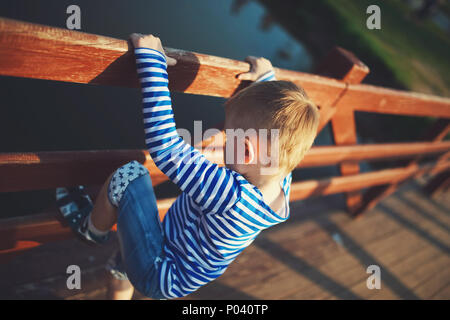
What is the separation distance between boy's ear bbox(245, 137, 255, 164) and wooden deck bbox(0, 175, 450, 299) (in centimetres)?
121

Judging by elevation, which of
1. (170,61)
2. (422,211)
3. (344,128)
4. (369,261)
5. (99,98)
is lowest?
(369,261)

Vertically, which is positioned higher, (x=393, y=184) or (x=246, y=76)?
(x=246, y=76)

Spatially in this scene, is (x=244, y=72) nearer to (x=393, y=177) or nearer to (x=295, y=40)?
(x=393, y=177)

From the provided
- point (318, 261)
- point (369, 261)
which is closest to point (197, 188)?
point (318, 261)

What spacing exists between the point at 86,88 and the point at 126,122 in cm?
72

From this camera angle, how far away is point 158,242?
1.28 m

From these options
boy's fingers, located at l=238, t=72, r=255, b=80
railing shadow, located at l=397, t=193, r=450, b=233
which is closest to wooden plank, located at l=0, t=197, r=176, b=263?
boy's fingers, located at l=238, t=72, r=255, b=80

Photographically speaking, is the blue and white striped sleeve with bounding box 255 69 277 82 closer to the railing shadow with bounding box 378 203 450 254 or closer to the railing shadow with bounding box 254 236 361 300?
the railing shadow with bounding box 254 236 361 300

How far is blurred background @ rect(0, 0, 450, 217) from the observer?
11.4ft

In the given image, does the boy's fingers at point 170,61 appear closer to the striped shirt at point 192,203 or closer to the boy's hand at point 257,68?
the striped shirt at point 192,203

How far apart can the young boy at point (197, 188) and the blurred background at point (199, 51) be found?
2.05m

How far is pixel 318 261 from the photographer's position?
2.53 m

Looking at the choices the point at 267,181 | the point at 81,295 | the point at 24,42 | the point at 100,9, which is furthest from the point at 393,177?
the point at 100,9

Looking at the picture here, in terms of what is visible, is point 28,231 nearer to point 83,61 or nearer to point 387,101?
point 83,61
